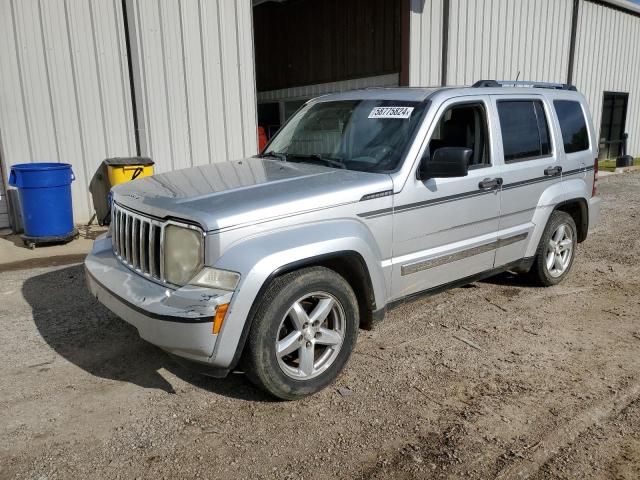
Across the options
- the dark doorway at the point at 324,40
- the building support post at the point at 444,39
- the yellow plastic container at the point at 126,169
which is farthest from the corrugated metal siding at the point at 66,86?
the building support post at the point at 444,39

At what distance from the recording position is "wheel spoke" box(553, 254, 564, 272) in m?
5.49

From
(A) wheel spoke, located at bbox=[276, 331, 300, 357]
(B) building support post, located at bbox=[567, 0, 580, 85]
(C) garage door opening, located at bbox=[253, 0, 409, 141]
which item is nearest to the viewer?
(A) wheel spoke, located at bbox=[276, 331, 300, 357]

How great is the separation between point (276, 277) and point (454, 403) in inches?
53.7

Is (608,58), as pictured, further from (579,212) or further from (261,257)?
(261,257)

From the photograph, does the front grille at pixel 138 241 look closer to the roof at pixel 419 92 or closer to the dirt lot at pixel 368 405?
the dirt lot at pixel 368 405

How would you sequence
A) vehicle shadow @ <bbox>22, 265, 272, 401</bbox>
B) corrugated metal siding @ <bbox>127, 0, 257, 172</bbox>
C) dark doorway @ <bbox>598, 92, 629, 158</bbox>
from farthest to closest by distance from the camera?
1. dark doorway @ <bbox>598, 92, 629, 158</bbox>
2. corrugated metal siding @ <bbox>127, 0, 257, 172</bbox>
3. vehicle shadow @ <bbox>22, 265, 272, 401</bbox>

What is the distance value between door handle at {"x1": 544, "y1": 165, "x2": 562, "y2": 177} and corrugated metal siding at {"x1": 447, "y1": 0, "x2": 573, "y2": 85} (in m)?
7.91

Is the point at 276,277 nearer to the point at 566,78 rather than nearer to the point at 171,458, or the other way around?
the point at 171,458

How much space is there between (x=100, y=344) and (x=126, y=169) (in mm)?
4060

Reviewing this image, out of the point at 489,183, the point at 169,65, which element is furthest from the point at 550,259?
the point at 169,65

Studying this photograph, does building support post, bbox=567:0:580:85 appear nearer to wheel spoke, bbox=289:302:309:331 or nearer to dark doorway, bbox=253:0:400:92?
dark doorway, bbox=253:0:400:92

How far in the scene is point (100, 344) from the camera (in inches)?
164

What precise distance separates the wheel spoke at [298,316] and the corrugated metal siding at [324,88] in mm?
9839

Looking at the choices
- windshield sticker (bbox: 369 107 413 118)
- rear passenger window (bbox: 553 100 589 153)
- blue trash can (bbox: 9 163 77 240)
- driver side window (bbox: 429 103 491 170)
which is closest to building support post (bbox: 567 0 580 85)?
rear passenger window (bbox: 553 100 589 153)
